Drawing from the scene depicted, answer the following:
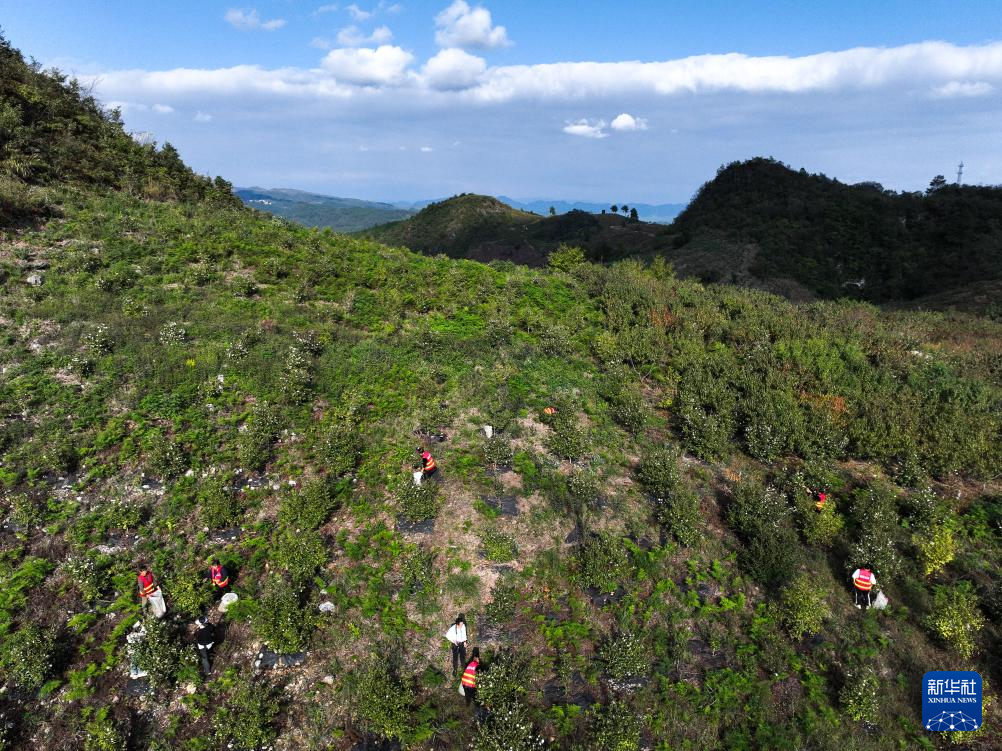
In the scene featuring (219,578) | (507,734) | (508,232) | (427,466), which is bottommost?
(507,734)

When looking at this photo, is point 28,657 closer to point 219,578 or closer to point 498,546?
point 219,578

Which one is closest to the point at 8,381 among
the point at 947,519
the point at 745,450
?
the point at 745,450

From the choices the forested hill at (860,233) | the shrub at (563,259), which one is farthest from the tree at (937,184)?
the shrub at (563,259)

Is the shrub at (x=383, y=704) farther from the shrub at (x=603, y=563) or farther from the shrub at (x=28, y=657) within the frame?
the shrub at (x=28, y=657)

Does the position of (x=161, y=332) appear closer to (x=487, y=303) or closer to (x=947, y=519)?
(x=487, y=303)

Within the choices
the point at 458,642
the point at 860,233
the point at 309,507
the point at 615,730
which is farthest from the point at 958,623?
the point at 860,233

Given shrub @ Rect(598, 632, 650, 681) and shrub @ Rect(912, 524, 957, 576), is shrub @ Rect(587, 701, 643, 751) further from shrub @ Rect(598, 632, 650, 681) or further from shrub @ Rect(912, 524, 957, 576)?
shrub @ Rect(912, 524, 957, 576)
